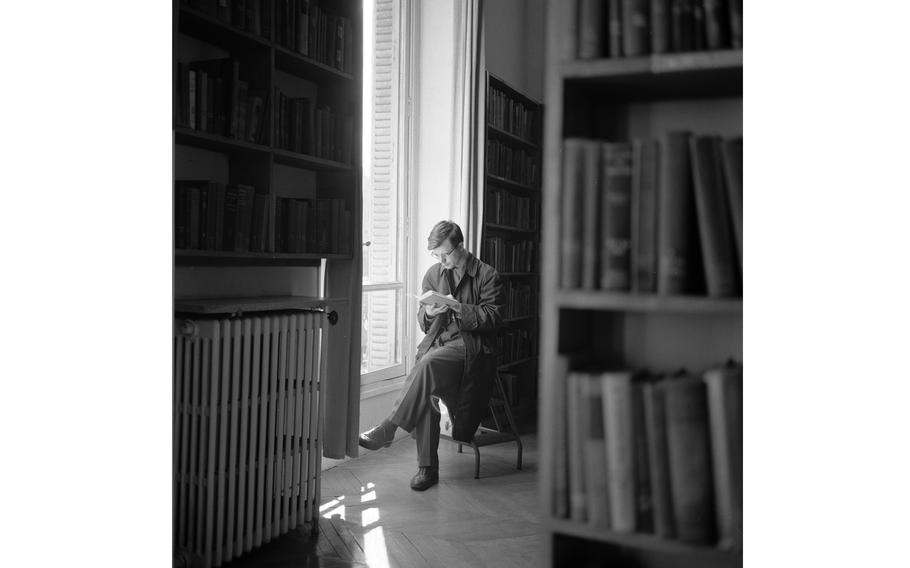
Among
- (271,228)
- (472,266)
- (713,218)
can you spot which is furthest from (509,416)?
(713,218)

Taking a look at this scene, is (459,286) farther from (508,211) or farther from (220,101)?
(220,101)

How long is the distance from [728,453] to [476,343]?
159cm

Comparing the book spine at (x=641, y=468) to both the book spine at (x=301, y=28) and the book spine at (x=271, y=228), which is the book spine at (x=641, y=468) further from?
the book spine at (x=301, y=28)

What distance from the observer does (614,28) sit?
1.10 m

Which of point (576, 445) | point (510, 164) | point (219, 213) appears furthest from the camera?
point (510, 164)

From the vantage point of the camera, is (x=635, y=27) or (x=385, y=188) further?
(x=385, y=188)

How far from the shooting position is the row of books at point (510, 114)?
2.75 meters

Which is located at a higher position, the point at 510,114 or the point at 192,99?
the point at 510,114

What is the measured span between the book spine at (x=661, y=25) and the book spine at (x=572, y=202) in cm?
17
